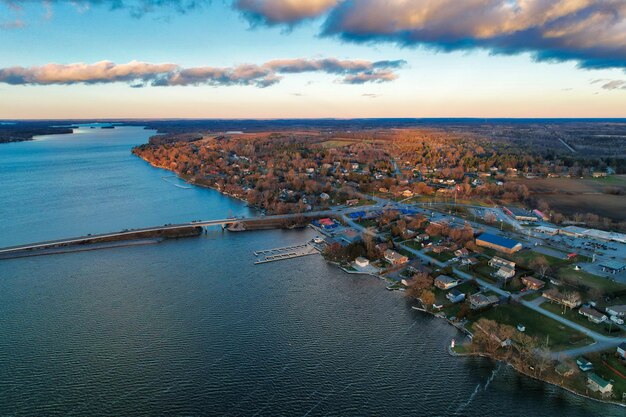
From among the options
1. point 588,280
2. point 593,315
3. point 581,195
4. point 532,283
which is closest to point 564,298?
point 593,315

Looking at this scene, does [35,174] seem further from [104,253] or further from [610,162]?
[610,162]

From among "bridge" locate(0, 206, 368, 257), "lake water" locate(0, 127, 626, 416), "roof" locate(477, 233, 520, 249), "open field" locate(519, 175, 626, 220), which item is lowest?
"lake water" locate(0, 127, 626, 416)

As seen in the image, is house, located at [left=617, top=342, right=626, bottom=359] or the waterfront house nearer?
the waterfront house

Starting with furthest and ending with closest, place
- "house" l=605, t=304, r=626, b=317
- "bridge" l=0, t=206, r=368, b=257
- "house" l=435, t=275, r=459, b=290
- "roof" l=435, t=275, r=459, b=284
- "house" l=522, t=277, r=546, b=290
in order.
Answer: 1. "bridge" l=0, t=206, r=368, b=257
2. "roof" l=435, t=275, r=459, b=284
3. "house" l=435, t=275, r=459, b=290
4. "house" l=522, t=277, r=546, b=290
5. "house" l=605, t=304, r=626, b=317

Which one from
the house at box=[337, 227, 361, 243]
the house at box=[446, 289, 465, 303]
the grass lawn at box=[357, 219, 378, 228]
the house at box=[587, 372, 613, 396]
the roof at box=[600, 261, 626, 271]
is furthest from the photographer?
the grass lawn at box=[357, 219, 378, 228]

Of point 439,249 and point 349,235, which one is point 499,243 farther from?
point 349,235

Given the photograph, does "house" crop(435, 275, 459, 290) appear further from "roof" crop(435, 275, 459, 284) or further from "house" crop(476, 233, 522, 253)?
"house" crop(476, 233, 522, 253)

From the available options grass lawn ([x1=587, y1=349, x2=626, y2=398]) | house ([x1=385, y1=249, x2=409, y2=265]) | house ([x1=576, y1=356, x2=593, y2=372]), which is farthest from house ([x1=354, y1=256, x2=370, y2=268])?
grass lawn ([x1=587, y1=349, x2=626, y2=398])
